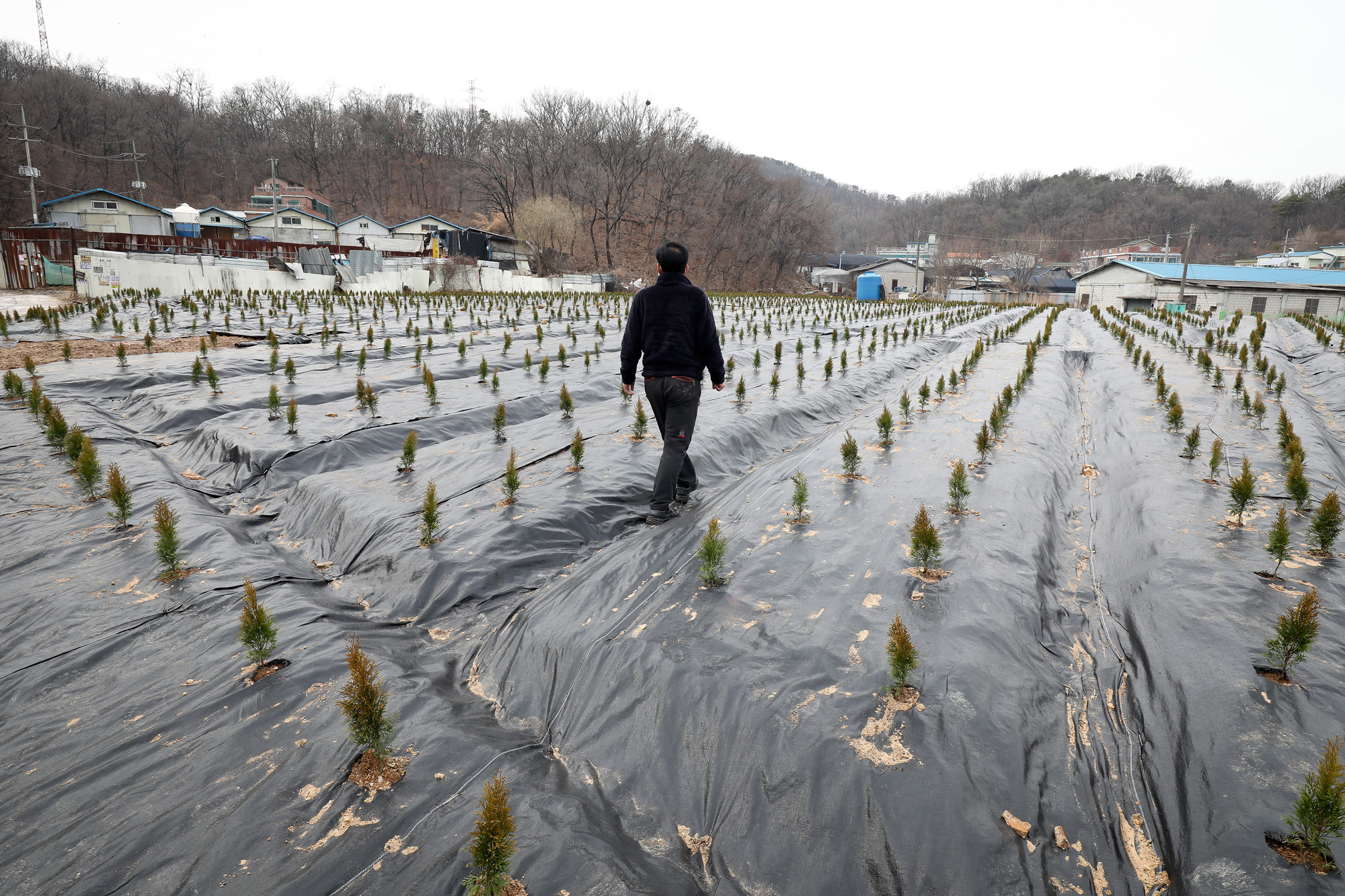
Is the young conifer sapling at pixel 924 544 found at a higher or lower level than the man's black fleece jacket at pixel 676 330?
lower

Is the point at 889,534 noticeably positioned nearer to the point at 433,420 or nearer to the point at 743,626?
the point at 743,626

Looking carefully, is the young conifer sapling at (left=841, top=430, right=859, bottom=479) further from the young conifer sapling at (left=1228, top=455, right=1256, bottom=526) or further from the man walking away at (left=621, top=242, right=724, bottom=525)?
the young conifer sapling at (left=1228, top=455, right=1256, bottom=526)

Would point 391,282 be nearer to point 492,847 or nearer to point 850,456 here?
point 850,456

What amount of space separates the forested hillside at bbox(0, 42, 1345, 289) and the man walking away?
50627mm

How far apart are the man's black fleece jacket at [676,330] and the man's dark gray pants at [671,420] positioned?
0.08 meters

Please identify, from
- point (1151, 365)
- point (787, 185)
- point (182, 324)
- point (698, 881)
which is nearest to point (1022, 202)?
point (787, 185)

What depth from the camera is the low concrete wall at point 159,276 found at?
28.8 metres

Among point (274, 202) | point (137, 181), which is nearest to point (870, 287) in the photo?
point (274, 202)

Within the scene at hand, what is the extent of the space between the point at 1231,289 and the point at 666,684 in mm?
56850

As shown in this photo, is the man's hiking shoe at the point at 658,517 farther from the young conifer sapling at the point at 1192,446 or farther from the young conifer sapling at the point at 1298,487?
the young conifer sapling at the point at 1192,446

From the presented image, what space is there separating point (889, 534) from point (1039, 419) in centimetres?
472

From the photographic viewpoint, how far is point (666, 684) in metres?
3.04

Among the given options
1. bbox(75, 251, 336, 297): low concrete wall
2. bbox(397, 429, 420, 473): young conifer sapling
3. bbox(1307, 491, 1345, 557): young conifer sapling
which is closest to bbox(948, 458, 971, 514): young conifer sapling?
bbox(1307, 491, 1345, 557): young conifer sapling

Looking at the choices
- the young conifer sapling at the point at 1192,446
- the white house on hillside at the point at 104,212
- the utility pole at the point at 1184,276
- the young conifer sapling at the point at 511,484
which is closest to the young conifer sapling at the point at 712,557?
the young conifer sapling at the point at 511,484
